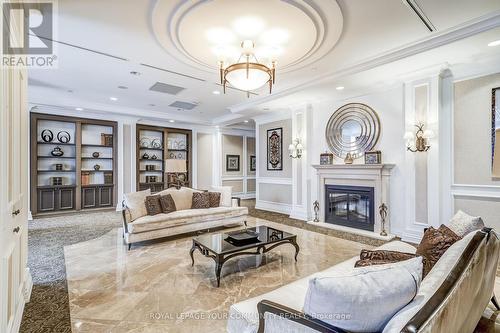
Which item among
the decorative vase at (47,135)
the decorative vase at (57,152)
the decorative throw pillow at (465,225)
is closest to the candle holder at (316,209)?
the decorative throw pillow at (465,225)

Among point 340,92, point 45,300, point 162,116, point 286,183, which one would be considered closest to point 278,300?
point 45,300

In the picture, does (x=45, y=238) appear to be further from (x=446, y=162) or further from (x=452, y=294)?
(x=446, y=162)

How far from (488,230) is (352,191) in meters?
3.46

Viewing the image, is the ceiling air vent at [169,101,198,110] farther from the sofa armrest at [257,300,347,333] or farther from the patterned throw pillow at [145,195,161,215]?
the sofa armrest at [257,300,347,333]

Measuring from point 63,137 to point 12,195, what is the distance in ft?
18.8

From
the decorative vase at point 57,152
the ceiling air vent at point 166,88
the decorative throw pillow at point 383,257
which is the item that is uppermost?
the ceiling air vent at point 166,88

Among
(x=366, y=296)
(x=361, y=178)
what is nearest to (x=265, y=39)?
(x=366, y=296)

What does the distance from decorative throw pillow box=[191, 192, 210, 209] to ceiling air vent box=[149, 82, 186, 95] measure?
88.9 inches

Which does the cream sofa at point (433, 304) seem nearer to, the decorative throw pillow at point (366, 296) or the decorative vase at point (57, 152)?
the decorative throw pillow at point (366, 296)

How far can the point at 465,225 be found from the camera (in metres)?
2.06

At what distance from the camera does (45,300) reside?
7.87ft

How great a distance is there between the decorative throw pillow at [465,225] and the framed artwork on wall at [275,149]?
4866 millimetres

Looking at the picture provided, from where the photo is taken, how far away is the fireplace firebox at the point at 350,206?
16.0 feet

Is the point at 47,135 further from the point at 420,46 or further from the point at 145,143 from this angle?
the point at 420,46
